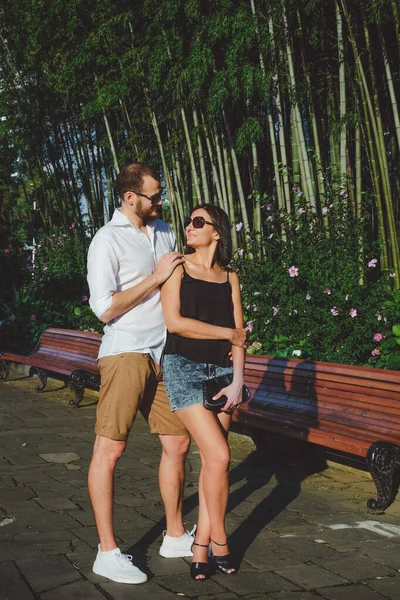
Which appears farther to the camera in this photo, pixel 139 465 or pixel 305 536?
pixel 139 465

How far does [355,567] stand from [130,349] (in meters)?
1.28

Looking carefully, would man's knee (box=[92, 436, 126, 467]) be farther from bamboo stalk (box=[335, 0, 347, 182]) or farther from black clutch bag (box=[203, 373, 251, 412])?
bamboo stalk (box=[335, 0, 347, 182])

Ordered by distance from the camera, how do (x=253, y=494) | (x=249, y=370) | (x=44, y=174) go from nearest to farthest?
1. (x=253, y=494)
2. (x=249, y=370)
3. (x=44, y=174)

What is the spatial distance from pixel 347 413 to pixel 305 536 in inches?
47.4

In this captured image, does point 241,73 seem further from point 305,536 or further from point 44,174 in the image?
point 44,174

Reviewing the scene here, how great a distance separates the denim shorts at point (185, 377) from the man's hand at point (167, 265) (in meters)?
0.32

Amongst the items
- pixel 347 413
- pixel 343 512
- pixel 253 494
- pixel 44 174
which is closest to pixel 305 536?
pixel 343 512

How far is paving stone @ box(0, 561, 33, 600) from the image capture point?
323 centimetres

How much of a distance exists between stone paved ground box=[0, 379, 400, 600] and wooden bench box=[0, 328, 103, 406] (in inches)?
65.2

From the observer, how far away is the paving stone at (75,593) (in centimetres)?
322

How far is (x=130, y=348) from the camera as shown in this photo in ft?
11.6

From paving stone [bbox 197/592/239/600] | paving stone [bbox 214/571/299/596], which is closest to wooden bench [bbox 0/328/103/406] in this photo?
paving stone [bbox 214/571/299/596]

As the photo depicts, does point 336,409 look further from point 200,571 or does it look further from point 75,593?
point 75,593

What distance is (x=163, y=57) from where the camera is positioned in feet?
32.6
